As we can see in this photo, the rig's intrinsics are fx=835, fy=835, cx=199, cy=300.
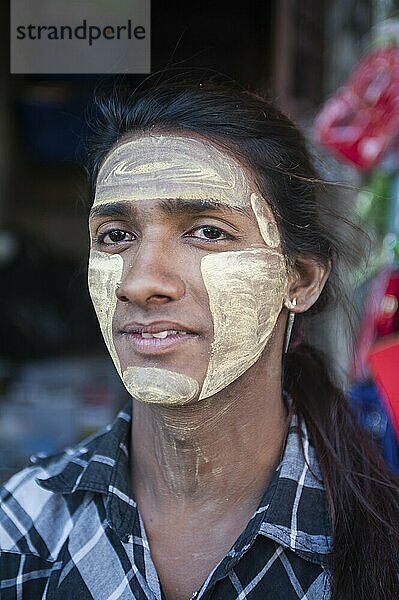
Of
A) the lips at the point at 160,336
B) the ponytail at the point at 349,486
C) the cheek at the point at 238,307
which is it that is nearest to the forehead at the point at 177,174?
the cheek at the point at 238,307

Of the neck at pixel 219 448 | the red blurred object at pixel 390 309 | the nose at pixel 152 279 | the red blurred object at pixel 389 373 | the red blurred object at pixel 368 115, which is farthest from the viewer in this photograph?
the red blurred object at pixel 368 115

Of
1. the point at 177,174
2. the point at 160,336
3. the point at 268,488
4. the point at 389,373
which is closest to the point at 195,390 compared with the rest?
the point at 160,336

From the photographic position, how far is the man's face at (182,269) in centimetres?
136

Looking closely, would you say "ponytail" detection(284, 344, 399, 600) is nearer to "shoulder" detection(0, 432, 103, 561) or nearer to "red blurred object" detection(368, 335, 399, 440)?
"red blurred object" detection(368, 335, 399, 440)

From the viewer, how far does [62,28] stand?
5.39 feet

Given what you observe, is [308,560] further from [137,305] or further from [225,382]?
[137,305]

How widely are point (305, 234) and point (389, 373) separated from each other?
1.32 feet

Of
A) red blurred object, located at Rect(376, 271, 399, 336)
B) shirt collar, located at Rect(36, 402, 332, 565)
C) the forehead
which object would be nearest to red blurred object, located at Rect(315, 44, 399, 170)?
red blurred object, located at Rect(376, 271, 399, 336)

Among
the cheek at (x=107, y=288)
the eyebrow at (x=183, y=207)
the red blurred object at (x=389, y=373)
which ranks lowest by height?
the red blurred object at (x=389, y=373)

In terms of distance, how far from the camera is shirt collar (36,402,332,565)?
139cm

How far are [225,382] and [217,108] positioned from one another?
0.49 m

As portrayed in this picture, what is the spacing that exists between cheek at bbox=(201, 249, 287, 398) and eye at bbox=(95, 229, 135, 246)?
154mm

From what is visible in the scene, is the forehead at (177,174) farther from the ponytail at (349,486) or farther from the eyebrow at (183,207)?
the ponytail at (349,486)

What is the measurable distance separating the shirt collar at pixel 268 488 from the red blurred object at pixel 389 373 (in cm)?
28
